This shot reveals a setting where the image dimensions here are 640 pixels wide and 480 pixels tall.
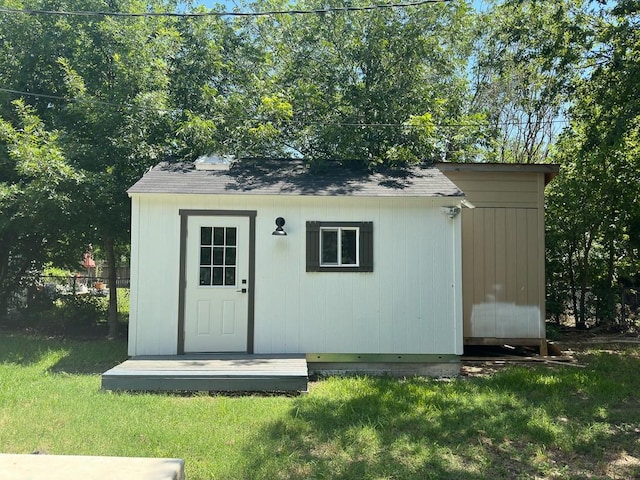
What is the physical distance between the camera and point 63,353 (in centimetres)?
821

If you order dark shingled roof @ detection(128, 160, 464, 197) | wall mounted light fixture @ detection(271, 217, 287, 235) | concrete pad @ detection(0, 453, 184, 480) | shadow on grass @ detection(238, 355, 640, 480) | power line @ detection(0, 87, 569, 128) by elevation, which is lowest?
shadow on grass @ detection(238, 355, 640, 480)

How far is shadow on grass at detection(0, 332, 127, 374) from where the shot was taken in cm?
741

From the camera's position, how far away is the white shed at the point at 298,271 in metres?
7.04

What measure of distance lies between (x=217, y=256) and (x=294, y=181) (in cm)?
162

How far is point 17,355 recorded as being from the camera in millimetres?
7980

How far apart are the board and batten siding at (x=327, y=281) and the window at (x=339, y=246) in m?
0.09

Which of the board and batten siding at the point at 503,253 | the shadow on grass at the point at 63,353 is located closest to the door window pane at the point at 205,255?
the shadow on grass at the point at 63,353

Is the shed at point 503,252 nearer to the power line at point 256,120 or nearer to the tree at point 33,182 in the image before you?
the power line at point 256,120

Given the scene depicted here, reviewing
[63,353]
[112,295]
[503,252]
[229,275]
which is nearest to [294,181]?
[229,275]

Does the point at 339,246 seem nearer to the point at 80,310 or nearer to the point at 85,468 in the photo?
the point at 85,468

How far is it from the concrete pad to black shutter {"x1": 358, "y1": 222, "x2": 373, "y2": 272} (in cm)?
446

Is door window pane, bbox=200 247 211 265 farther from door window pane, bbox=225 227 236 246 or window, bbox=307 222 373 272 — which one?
window, bbox=307 222 373 272

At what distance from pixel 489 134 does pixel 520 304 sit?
5.43 metres

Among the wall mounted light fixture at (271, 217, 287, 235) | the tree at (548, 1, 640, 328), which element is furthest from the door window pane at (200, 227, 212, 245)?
the tree at (548, 1, 640, 328)
